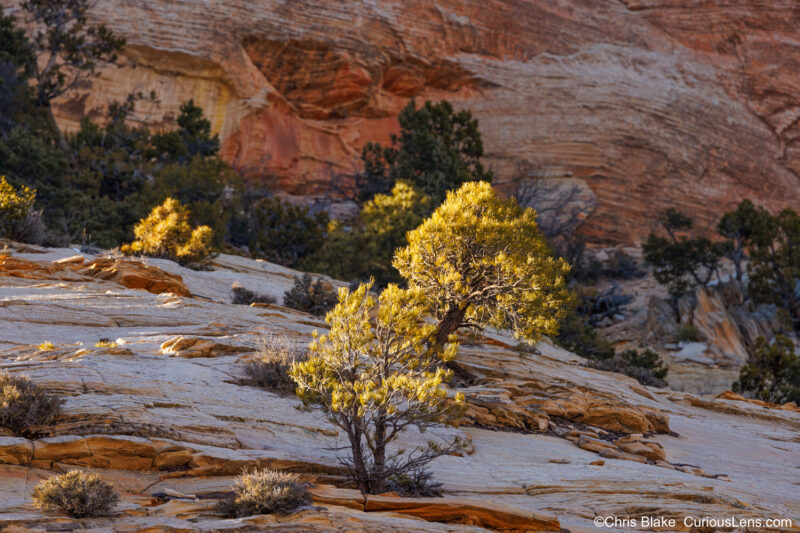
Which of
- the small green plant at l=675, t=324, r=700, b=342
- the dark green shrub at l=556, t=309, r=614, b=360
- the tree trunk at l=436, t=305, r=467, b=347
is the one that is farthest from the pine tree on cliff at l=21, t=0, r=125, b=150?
the small green plant at l=675, t=324, r=700, b=342

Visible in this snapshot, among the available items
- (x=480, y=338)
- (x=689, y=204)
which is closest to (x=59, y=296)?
(x=480, y=338)

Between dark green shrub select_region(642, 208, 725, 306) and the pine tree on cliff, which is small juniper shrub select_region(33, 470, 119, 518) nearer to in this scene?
the pine tree on cliff

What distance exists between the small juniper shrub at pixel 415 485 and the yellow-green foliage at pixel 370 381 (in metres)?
0.17

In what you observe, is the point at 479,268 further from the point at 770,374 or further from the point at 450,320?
the point at 770,374

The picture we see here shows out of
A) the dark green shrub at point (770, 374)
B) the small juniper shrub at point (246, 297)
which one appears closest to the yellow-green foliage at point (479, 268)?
the small juniper shrub at point (246, 297)

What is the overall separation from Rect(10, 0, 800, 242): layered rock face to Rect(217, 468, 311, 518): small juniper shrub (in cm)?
3484

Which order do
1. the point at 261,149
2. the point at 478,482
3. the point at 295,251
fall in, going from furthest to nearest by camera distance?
1. the point at 261,149
2. the point at 295,251
3. the point at 478,482

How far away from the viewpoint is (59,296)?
1164 centimetres

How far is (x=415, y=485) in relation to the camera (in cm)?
666

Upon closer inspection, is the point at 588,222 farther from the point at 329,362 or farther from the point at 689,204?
the point at 329,362

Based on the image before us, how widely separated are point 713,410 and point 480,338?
463 cm

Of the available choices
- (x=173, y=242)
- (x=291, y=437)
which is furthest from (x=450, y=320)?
(x=173, y=242)

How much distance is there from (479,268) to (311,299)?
5153 mm

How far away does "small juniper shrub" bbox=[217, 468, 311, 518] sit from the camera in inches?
210
